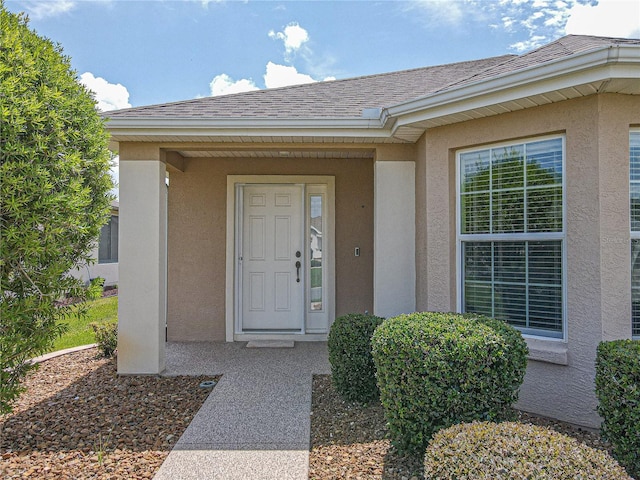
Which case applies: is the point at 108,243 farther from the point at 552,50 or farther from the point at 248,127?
the point at 552,50

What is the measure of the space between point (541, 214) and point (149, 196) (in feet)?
15.0

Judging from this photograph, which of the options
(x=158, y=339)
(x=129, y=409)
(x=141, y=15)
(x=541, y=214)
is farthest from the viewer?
(x=141, y=15)

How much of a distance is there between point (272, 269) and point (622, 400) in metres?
5.06

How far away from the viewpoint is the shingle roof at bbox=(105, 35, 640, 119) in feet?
13.9

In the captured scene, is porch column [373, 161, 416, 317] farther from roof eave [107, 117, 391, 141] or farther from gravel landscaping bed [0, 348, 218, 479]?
gravel landscaping bed [0, 348, 218, 479]

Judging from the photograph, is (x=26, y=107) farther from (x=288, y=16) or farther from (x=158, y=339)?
(x=288, y=16)

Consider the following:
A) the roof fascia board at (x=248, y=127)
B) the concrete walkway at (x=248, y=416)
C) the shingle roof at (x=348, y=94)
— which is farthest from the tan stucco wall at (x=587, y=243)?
the concrete walkway at (x=248, y=416)

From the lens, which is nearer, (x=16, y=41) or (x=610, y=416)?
(x=610, y=416)

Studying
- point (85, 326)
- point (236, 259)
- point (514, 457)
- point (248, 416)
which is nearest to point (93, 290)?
point (248, 416)

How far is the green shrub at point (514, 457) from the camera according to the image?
6.38 feet

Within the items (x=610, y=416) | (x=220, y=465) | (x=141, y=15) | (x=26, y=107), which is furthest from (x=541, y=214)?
(x=141, y=15)

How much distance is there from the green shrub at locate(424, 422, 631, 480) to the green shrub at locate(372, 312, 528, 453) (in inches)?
19.0

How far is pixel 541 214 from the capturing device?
3.90 m

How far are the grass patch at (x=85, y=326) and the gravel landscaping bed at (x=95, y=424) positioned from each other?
0.87 meters
